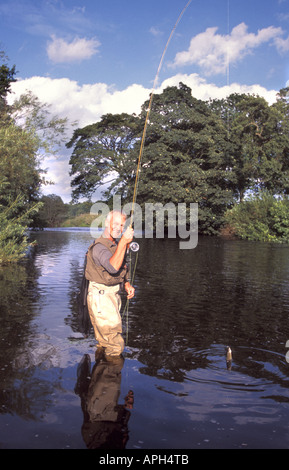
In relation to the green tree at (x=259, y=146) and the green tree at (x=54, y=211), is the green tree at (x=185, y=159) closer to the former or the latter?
the green tree at (x=259, y=146)

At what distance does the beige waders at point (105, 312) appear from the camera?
5.58 metres

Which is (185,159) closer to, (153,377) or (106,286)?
(106,286)

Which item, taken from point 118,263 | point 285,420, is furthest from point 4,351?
point 285,420

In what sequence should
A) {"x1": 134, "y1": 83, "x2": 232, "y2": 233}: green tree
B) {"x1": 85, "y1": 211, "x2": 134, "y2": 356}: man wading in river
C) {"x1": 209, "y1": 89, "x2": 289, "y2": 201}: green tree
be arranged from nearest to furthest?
{"x1": 85, "y1": 211, "x2": 134, "y2": 356}: man wading in river < {"x1": 134, "y1": 83, "x2": 232, "y2": 233}: green tree < {"x1": 209, "y1": 89, "x2": 289, "y2": 201}: green tree

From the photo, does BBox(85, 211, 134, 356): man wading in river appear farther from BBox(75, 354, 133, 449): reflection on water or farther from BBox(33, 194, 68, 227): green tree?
BBox(33, 194, 68, 227): green tree

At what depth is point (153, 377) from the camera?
532 centimetres

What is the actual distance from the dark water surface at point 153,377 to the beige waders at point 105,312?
351mm

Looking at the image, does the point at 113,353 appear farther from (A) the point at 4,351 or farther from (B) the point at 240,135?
(B) the point at 240,135

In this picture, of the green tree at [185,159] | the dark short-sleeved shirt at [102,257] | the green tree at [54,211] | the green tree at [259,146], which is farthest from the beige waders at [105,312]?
the green tree at [54,211]

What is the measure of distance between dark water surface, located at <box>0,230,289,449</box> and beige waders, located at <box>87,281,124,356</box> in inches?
13.8

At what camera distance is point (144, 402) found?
4555 millimetres

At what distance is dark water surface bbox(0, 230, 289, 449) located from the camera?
3.90m

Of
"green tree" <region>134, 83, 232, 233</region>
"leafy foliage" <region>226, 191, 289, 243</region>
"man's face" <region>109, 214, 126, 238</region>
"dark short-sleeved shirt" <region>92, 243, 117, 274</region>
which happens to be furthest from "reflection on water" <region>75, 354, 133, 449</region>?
"green tree" <region>134, 83, 232, 233</region>
